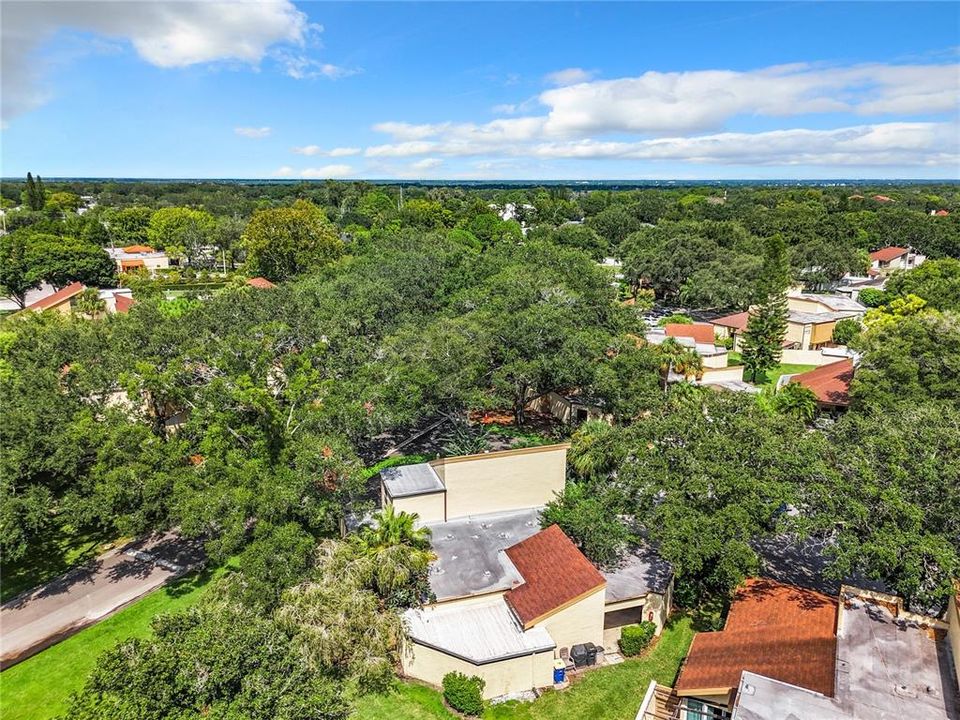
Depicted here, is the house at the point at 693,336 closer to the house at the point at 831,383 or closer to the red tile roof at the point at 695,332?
the red tile roof at the point at 695,332

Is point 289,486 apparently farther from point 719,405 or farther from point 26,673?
point 719,405

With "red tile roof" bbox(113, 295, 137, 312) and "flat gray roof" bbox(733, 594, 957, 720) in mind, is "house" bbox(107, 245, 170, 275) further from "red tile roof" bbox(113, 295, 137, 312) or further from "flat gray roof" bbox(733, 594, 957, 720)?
"flat gray roof" bbox(733, 594, 957, 720)

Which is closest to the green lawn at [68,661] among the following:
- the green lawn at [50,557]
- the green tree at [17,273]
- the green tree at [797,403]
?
the green lawn at [50,557]

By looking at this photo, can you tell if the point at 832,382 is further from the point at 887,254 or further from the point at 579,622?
the point at 887,254

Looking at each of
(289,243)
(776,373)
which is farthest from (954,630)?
(289,243)

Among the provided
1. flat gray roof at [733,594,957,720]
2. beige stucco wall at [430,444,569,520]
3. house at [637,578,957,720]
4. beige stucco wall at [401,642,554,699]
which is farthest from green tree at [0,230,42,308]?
flat gray roof at [733,594,957,720]

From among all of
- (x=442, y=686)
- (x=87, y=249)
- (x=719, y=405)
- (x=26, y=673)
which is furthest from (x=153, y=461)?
(x=87, y=249)
